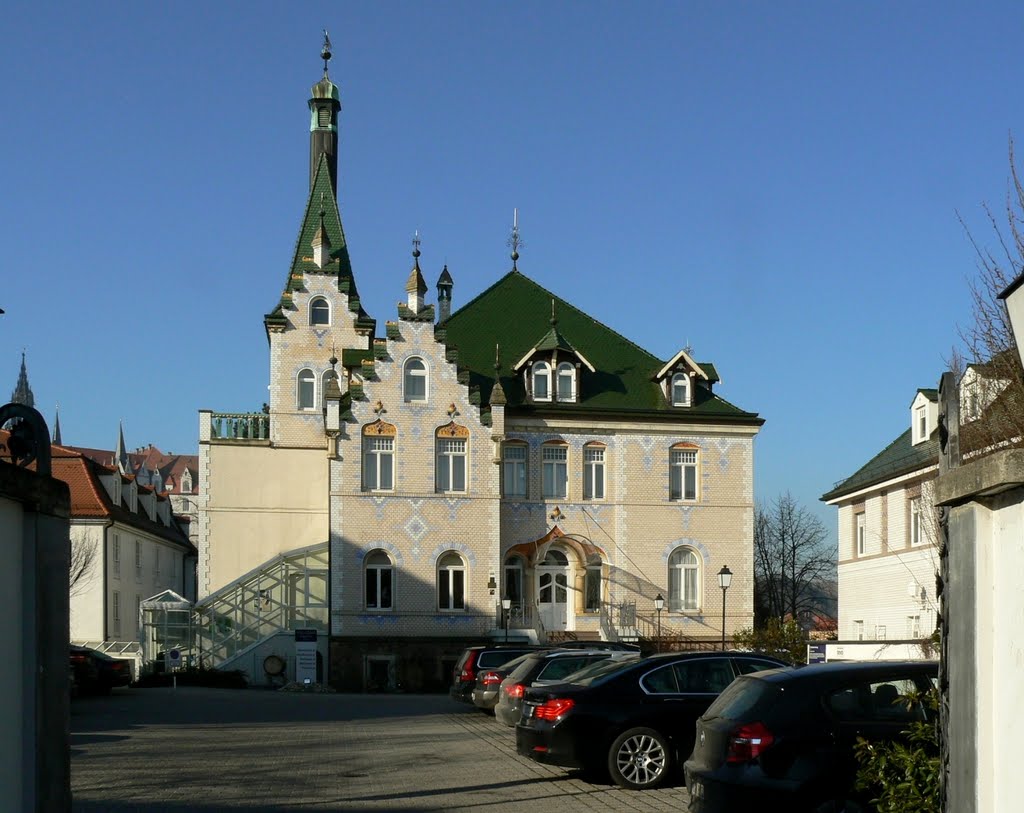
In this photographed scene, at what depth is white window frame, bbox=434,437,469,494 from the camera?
156 ft

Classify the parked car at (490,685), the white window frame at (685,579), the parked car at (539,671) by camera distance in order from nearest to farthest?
1. the parked car at (539,671)
2. the parked car at (490,685)
3. the white window frame at (685,579)

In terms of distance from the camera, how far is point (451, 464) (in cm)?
4769

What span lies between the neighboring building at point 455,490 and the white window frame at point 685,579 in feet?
0.24

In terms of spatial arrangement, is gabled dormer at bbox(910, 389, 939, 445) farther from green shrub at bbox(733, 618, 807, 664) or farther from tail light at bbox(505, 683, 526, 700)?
tail light at bbox(505, 683, 526, 700)

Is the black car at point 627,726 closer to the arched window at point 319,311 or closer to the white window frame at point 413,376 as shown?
the white window frame at point 413,376

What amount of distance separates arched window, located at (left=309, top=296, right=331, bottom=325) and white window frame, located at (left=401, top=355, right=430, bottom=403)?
595cm

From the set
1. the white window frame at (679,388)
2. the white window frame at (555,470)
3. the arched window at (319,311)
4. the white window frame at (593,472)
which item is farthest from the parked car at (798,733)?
the arched window at (319,311)

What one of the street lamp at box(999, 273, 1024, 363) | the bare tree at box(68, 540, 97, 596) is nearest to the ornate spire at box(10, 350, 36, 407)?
the bare tree at box(68, 540, 97, 596)

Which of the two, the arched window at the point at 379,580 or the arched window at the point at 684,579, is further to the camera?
the arched window at the point at 684,579

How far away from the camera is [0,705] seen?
25.8 ft

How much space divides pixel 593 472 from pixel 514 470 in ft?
9.26

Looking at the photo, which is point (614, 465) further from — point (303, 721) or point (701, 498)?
point (303, 721)

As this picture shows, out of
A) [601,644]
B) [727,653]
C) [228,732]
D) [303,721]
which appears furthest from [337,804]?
[601,644]

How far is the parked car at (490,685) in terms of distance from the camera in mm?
28172
